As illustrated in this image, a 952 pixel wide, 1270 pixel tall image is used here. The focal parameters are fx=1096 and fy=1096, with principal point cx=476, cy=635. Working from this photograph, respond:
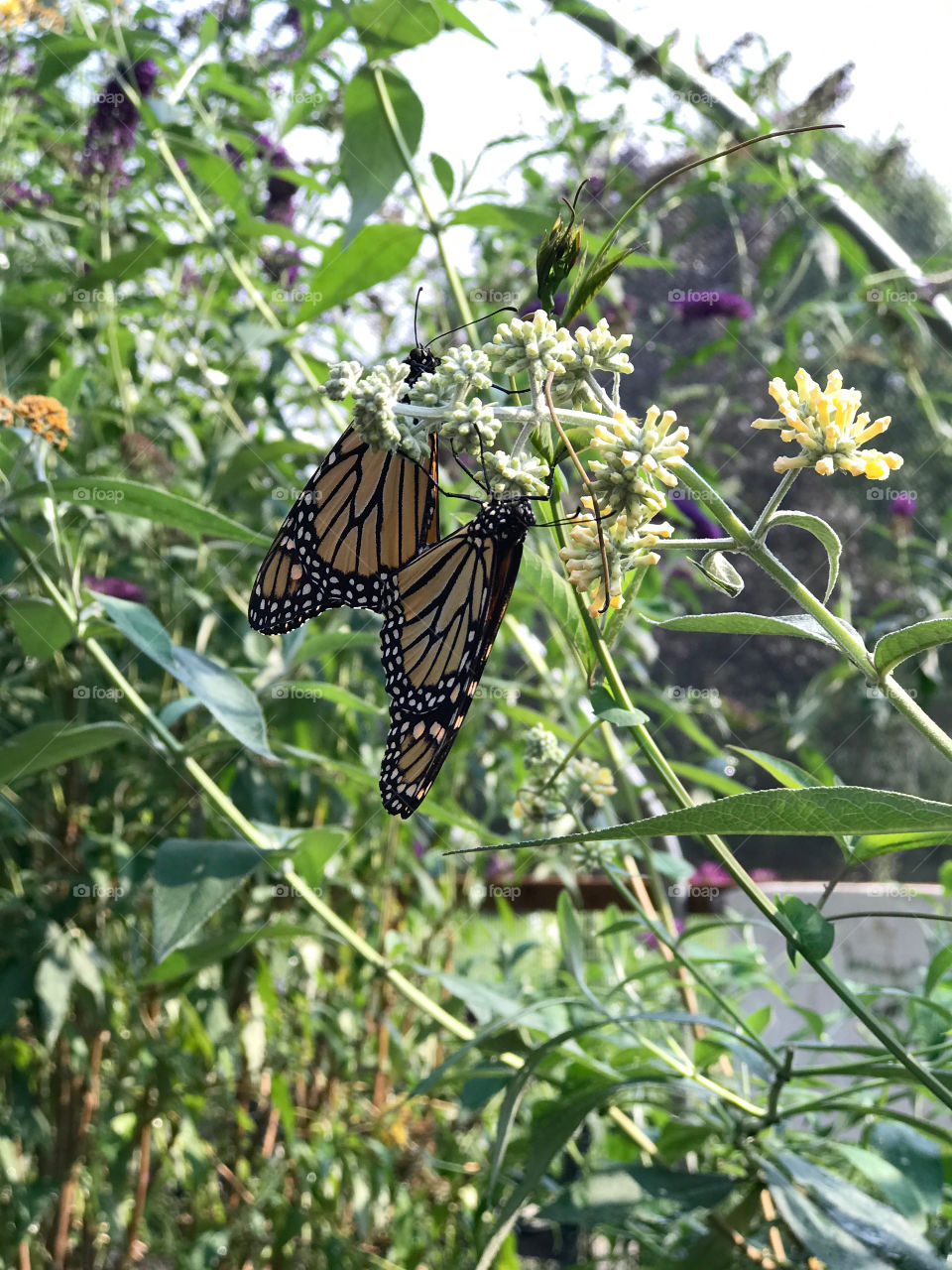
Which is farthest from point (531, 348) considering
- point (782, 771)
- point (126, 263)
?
point (126, 263)

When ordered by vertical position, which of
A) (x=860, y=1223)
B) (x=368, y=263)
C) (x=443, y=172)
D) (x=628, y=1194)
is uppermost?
(x=443, y=172)

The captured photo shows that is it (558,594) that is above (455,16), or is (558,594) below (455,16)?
below

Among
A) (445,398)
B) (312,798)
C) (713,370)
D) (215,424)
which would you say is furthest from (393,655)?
(713,370)

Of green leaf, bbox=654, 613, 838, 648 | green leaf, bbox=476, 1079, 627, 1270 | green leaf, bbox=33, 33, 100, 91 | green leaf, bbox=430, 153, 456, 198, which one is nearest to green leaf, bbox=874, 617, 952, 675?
green leaf, bbox=654, 613, 838, 648

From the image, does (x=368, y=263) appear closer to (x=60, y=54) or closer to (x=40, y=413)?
(x=40, y=413)

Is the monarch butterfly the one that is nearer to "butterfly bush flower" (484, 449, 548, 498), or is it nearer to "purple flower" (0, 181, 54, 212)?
"butterfly bush flower" (484, 449, 548, 498)

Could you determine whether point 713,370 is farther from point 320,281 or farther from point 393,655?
point 393,655

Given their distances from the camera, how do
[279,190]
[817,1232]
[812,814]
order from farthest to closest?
[279,190], [817,1232], [812,814]
